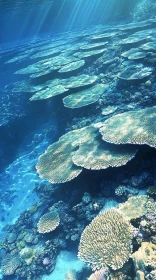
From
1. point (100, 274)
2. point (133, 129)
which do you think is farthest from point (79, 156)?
point (100, 274)

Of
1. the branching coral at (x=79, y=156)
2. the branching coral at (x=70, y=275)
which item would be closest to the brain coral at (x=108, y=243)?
the branching coral at (x=79, y=156)

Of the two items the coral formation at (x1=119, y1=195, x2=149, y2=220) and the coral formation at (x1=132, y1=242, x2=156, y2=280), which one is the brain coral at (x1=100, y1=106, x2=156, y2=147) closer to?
the coral formation at (x1=119, y1=195, x2=149, y2=220)

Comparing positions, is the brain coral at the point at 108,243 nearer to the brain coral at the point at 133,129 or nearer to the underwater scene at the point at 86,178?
the underwater scene at the point at 86,178

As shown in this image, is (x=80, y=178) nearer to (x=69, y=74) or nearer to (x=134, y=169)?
(x=134, y=169)

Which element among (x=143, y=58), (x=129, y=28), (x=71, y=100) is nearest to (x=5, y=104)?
(x=71, y=100)

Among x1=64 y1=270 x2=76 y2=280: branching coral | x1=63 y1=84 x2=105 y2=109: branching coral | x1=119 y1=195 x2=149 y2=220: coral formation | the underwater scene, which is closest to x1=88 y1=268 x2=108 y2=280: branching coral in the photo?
the underwater scene

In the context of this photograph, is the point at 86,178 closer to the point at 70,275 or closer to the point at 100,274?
the point at 70,275
